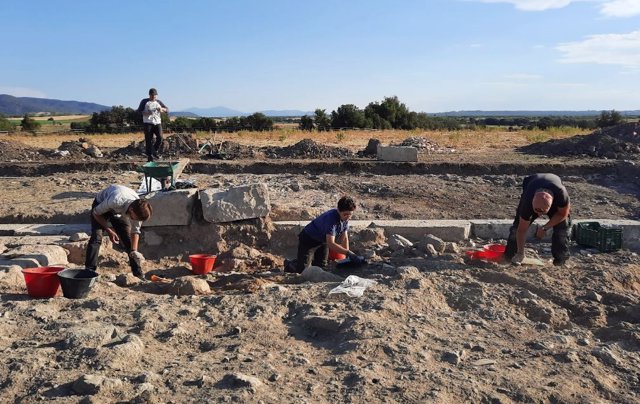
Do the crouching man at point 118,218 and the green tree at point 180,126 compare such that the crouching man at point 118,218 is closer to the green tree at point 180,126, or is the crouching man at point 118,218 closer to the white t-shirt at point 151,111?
the white t-shirt at point 151,111

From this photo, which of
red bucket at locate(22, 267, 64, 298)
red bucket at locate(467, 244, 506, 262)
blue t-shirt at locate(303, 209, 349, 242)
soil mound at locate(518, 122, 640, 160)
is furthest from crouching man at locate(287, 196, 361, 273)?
soil mound at locate(518, 122, 640, 160)

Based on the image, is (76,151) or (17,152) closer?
(17,152)

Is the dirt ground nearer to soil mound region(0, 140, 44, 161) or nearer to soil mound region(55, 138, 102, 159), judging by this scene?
soil mound region(55, 138, 102, 159)

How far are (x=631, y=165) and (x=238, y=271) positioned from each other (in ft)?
33.5

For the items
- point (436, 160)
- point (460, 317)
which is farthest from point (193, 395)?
point (436, 160)

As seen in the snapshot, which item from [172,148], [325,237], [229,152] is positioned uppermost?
[172,148]

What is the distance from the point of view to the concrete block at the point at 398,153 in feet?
47.1

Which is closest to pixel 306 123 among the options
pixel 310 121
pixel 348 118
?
pixel 310 121

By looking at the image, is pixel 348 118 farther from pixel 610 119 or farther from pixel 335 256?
pixel 335 256

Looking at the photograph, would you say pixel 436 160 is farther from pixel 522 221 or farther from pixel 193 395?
pixel 193 395

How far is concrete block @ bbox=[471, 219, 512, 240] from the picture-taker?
7.91m

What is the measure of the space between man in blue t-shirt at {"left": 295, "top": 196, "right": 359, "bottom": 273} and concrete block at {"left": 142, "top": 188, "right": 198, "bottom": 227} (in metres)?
1.92

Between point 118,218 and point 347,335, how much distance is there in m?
2.91

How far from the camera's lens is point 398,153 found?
1461 centimetres
